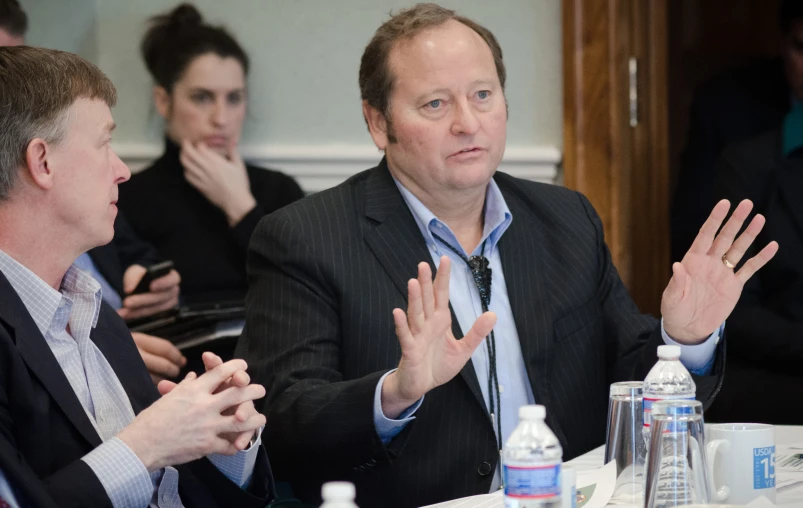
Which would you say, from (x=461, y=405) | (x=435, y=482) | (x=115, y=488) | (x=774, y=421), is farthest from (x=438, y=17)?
(x=774, y=421)

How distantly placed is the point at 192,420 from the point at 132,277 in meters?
1.64

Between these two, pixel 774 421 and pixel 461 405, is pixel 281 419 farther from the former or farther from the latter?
pixel 774 421

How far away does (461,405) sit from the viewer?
200 cm

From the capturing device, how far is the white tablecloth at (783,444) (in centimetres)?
146

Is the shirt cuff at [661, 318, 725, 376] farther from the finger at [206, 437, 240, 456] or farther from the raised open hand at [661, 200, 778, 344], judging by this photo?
the finger at [206, 437, 240, 456]

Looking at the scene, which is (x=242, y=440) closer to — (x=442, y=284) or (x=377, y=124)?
(x=442, y=284)

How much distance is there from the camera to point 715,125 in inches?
161

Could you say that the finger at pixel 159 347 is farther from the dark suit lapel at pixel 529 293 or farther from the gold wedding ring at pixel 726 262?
the gold wedding ring at pixel 726 262

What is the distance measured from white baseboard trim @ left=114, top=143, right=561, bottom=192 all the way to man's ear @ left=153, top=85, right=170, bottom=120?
11cm

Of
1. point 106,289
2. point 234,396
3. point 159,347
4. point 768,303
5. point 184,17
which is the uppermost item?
point 184,17

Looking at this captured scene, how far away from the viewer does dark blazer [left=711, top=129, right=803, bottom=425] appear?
3.00 m

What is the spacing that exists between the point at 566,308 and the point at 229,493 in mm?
841

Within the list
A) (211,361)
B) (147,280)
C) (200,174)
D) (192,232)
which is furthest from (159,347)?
(211,361)

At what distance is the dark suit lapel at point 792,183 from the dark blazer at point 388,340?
1043 millimetres
